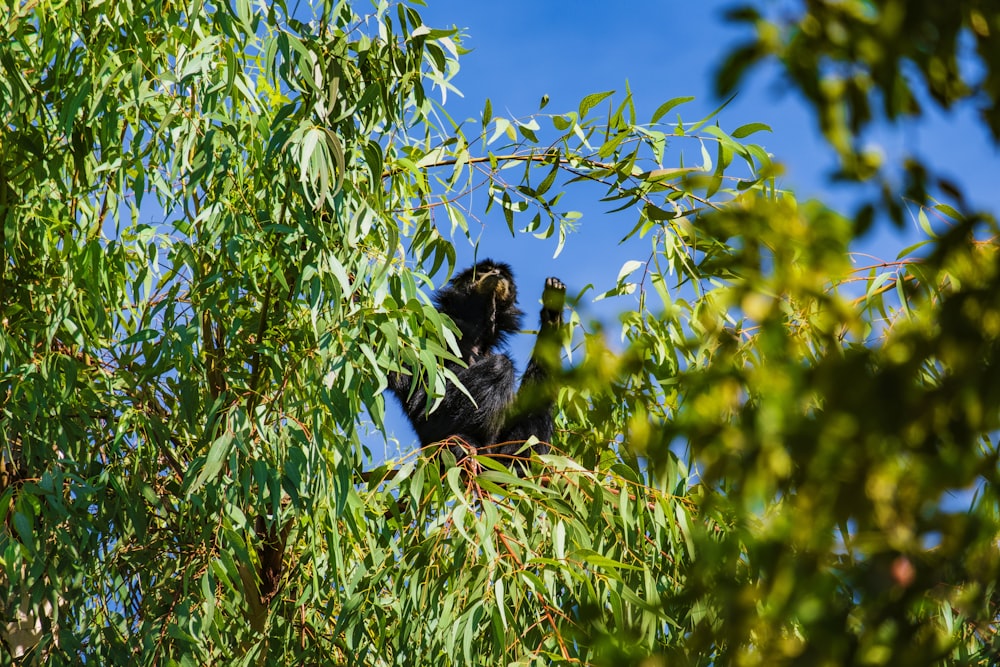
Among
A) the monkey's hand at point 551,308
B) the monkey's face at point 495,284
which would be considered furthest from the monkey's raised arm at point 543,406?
the monkey's face at point 495,284

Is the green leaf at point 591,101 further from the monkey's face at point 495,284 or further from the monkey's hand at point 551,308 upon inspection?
the monkey's face at point 495,284

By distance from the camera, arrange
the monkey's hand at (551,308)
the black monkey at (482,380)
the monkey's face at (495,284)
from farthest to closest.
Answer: the monkey's face at (495,284), the black monkey at (482,380), the monkey's hand at (551,308)

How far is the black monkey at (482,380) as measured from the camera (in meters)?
3.78

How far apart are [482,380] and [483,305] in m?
0.39

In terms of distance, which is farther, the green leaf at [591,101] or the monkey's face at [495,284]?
the monkey's face at [495,284]

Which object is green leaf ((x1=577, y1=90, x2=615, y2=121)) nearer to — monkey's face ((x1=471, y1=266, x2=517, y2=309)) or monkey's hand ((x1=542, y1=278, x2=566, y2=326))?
monkey's hand ((x1=542, y1=278, x2=566, y2=326))

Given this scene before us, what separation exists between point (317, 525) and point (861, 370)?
2.14 meters

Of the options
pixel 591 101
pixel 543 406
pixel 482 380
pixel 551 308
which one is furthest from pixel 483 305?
pixel 543 406

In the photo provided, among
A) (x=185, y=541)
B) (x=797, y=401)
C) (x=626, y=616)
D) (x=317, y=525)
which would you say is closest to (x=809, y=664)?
(x=797, y=401)

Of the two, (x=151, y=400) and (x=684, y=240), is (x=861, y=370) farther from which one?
(x=151, y=400)

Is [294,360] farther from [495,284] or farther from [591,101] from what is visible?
[495,284]

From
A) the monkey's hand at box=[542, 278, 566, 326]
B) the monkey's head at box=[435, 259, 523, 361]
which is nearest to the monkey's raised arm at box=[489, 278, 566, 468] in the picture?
the monkey's hand at box=[542, 278, 566, 326]

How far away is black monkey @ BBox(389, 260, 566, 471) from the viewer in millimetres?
3777

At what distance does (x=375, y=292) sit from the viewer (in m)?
2.33
